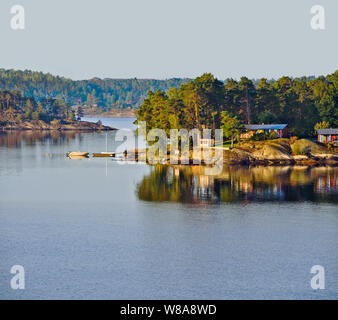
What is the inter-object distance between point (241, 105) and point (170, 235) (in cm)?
9743

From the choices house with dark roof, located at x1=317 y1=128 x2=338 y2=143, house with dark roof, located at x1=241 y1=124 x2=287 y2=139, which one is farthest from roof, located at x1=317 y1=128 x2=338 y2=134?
house with dark roof, located at x1=241 y1=124 x2=287 y2=139

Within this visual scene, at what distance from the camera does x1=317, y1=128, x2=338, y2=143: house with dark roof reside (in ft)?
405

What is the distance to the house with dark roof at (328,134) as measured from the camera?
4862 inches

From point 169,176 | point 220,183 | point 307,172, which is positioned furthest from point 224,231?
point 307,172

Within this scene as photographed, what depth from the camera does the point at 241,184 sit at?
88.2 meters

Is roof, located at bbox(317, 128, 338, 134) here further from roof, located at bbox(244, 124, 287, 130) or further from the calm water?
the calm water

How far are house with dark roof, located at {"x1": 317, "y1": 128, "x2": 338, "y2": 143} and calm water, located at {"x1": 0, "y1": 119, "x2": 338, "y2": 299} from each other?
26160mm

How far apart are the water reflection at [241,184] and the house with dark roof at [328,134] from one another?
1848cm

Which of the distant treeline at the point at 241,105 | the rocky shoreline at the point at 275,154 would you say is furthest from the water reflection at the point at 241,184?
the distant treeline at the point at 241,105

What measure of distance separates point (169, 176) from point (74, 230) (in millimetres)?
39036

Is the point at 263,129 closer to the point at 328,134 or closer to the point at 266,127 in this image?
the point at 266,127

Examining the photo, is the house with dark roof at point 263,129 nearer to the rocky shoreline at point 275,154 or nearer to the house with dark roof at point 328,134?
the house with dark roof at point 328,134

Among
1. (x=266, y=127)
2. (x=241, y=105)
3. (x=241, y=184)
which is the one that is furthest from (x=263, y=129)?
(x=241, y=184)
